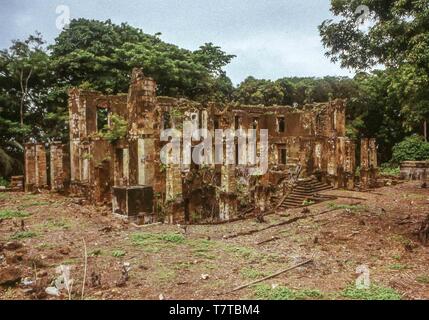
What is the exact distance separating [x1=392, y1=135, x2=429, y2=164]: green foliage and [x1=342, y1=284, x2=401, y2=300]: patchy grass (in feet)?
90.4

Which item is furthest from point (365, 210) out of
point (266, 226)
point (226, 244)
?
point (226, 244)

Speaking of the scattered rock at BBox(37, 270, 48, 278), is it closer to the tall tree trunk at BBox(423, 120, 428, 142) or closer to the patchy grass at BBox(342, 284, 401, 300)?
the patchy grass at BBox(342, 284, 401, 300)

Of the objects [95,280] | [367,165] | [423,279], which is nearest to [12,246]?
[95,280]

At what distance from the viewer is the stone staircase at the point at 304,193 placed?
19.7m

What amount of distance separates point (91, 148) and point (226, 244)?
37.9 ft

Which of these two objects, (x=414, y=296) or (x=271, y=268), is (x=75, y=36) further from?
(x=414, y=296)

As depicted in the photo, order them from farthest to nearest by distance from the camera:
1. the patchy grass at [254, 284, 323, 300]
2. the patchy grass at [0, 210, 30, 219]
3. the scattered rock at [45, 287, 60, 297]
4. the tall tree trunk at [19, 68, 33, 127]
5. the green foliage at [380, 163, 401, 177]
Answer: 1. the green foliage at [380, 163, 401, 177]
2. the tall tree trunk at [19, 68, 33, 127]
3. the patchy grass at [0, 210, 30, 219]
4. the scattered rock at [45, 287, 60, 297]
5. the patchy grass at [254, 284, 323, 300]

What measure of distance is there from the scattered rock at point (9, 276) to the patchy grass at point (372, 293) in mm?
6384

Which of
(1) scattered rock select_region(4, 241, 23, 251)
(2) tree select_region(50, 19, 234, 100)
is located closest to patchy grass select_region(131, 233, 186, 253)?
(1) scattered rock select_region(4, 241, 23, 251)

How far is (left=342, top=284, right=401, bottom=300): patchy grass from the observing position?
6633 millimetres

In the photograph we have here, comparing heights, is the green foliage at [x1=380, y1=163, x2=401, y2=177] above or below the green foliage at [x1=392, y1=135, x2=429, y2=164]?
below

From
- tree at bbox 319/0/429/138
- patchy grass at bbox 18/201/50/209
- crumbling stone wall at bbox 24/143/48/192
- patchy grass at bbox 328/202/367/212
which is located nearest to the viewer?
tree at bbox 319/0/429/138

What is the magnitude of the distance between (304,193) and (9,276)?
54.3 ft
